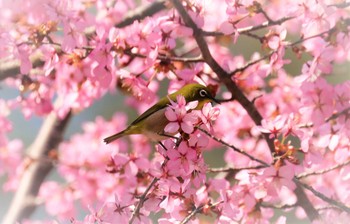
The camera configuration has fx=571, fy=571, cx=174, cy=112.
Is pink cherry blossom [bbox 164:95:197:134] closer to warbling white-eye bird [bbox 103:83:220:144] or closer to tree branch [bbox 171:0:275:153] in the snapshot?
warbling white-eye bird [bbox 103:83:220:144]

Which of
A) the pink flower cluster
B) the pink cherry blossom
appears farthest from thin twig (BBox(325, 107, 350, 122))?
the pink cherry blossom

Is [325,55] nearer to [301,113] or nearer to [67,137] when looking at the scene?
[301,113]

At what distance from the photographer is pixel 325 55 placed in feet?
8.43

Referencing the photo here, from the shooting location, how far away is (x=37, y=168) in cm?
418

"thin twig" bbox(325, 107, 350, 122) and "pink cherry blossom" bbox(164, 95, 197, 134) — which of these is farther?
"thin twig" bbox(325, 107, 350, 122)

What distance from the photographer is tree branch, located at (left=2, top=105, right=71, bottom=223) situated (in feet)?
13.2

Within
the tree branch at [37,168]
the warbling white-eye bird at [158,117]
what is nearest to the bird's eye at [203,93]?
the warbling white-eye bird at [158,117]

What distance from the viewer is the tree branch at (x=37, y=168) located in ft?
13.2

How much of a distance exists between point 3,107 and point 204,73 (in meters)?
1.51

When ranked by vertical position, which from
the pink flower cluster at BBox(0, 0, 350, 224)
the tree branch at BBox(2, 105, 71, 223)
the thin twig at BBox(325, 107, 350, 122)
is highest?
the pink flower cluster at BBox(0, 0, 350, 224)

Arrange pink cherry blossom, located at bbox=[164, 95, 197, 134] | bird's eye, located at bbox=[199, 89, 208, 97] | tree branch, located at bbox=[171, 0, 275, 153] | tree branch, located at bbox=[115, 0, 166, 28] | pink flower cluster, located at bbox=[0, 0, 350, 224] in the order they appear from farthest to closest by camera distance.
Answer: tree branch, located at bbox=[115, 0, 166, 28] → tree branch, located at bbox=[171, 0, 275, 153] → bird's eye, located at bbox=[199, 89, 208, 97] → pink flower cluster, located at bbox=[0, 0, 350, 224] → pink cherry blossom, located at bbox=[164, 95, 197, 134]

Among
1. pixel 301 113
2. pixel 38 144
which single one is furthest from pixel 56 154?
pixel 301 113

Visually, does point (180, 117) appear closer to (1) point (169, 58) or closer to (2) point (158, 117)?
(2) point (158, 117)

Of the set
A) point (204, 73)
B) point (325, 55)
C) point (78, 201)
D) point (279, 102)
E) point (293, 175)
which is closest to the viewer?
point (293, 175)
